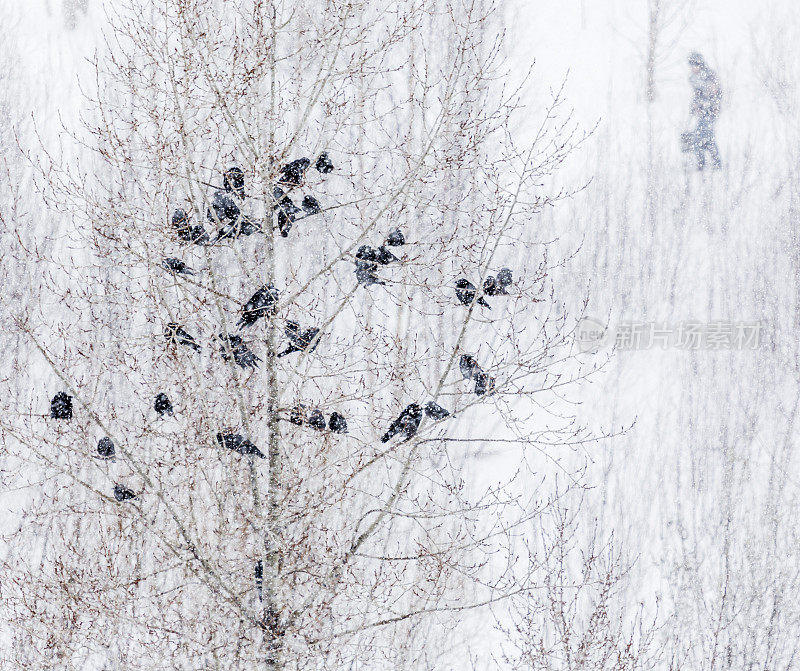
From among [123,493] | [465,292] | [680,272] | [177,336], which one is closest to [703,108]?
[680,272]

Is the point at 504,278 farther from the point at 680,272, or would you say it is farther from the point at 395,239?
the point at 680,272

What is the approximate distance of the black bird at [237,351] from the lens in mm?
4598

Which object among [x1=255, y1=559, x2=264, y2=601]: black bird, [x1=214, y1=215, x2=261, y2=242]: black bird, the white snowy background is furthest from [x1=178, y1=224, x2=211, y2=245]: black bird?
the white snowy background

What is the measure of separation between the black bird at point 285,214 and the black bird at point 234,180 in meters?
0.22

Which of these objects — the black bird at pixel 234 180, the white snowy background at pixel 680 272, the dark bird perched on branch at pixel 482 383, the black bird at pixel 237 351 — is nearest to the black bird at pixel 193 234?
the black bird at pixel 234 180

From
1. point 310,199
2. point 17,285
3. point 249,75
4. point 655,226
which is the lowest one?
point 310,199

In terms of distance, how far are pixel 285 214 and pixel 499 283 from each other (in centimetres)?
126

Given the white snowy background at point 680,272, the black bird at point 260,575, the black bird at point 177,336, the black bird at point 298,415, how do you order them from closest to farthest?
the black bird at point 177,336 → the black bird at point 298,415 → the black bird at point 260,575 → the white snowy background at point 680,272

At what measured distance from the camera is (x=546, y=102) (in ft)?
47.5

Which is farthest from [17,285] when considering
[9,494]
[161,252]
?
[161,252]

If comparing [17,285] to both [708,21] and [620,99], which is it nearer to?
[620,99]

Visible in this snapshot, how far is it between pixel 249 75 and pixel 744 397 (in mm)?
10931

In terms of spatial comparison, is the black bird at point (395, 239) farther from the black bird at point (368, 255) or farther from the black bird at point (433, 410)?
the black bird at point (433, 410)

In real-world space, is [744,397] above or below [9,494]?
above
